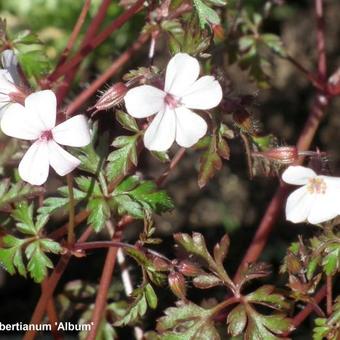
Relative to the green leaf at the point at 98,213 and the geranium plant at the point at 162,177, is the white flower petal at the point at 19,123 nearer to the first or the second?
the geranium plant at the point at 162,177

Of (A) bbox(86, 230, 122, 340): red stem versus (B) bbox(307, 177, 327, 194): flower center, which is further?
(A) bbox(86, 230, 122, 340): red stem

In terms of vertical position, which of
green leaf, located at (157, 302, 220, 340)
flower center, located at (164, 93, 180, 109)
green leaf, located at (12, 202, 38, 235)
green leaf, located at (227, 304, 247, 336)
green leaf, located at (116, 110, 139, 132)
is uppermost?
flower center, located at (164, 93, 180, 109)

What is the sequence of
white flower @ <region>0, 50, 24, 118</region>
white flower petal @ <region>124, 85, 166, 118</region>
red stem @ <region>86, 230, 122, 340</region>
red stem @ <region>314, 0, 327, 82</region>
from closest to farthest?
1. white flower petal @ <region>124, 85, 166, 118</region>
2. white flower @ <region>0, 50, 24, 118</region>
3. red stem @ <region>86, 230, 122, 340</region>
4. red stem @ <region>314, 0, 327, 82</region>

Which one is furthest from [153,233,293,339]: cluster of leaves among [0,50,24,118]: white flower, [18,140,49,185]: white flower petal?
[0,50,24,118]: white flower

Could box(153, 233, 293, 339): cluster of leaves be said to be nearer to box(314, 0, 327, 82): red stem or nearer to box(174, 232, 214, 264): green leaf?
box(174, 232, 214, 264): green leaf

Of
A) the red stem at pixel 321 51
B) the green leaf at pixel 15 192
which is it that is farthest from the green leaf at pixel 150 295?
the red stem at pixel 321 51

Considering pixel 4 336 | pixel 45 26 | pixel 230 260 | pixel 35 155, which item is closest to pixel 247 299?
pixel 35 155

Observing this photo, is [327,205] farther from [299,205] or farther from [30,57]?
[30,57]

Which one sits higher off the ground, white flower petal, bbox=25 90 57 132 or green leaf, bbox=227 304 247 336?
white flower petal, bbox=25 90 57 132
